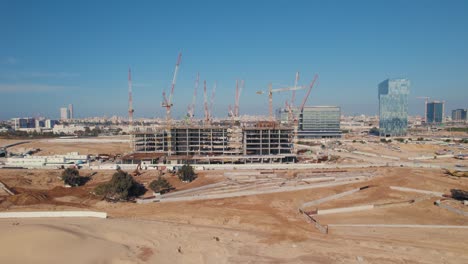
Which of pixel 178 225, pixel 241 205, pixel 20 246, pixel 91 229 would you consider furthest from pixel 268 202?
pixel 20 246

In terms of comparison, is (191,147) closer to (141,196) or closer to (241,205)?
(141,196)

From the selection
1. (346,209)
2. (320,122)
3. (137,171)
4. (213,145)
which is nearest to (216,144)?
(213,145)

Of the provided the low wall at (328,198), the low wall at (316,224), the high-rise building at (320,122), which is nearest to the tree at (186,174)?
the low wall at (328,198)

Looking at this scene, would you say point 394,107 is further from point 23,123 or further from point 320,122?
point 23,123

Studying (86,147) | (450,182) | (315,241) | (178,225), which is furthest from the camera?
(86,147)

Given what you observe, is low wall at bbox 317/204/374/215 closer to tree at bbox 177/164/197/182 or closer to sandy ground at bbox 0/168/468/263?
sandy ground at bbox 0/168/468/263

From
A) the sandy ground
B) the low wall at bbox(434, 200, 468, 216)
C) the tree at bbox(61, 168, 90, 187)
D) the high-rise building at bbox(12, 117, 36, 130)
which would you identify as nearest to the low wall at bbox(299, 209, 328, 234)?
the sandy ground
